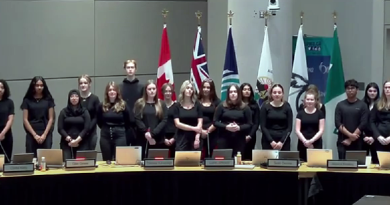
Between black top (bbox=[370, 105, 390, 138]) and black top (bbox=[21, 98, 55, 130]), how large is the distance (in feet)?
13.7

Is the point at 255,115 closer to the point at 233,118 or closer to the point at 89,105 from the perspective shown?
the point at 233,118

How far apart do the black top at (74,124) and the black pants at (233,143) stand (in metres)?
1.72

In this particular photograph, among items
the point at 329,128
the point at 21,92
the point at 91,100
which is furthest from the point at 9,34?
the point at 329,128

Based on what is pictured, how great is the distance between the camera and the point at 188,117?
817cm

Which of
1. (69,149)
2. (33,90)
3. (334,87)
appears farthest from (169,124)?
(334,87)

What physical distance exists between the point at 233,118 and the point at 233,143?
33 centimetres

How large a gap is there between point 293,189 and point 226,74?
128 inches

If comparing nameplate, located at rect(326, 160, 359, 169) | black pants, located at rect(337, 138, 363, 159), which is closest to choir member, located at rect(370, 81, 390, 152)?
black pants, located at rect(337, 138, 363, 159)

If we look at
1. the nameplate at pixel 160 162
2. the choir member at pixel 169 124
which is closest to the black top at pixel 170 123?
the choir member at pixel 169 124

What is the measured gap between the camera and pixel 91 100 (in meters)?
8.46

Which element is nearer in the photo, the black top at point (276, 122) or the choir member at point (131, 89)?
the black top at point (276, 122)

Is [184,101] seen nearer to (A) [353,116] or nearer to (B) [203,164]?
(B) [203,164]

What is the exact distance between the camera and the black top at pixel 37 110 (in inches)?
331

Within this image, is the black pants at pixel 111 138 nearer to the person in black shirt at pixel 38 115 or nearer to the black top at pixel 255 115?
the person in black shirt at pixel 38 115
